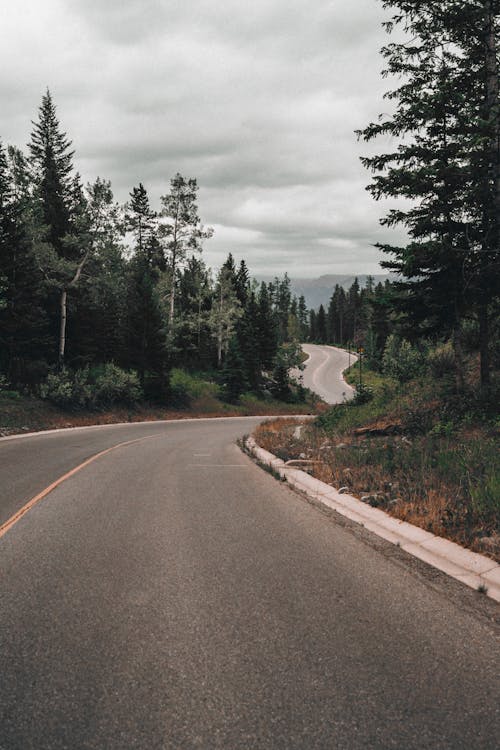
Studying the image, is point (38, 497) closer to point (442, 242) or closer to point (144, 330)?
point (442, 242)

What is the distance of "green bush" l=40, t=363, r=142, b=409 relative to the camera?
26.3 metres

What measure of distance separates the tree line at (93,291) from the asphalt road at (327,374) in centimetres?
1154

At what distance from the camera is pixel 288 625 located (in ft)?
12.0

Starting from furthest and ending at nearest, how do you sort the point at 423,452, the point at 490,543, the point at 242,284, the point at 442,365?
the point at 242,284, the point at 442,365, the point at 423,452, the point at 490,543

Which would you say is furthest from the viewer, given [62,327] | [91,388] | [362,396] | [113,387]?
[113,387]

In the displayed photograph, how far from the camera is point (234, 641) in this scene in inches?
134

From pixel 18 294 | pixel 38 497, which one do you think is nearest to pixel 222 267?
pixel 18 294

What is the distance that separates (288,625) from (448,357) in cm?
1544

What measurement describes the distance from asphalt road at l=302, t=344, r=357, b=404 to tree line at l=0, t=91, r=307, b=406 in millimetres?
11542

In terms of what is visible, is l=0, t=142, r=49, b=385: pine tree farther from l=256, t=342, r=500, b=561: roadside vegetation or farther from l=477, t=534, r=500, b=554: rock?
l=477, t=534, r=500, b=554: rock

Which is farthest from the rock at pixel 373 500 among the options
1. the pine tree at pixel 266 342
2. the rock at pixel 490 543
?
the pine tree at pixel 266 342

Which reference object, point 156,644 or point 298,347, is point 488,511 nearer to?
point 156,644

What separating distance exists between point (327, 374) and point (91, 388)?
5990 cm

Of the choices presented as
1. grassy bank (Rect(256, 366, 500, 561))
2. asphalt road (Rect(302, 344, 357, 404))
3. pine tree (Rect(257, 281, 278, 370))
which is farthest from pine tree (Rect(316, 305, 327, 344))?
grassy bank (Rect(256, 366, 500, 561))
